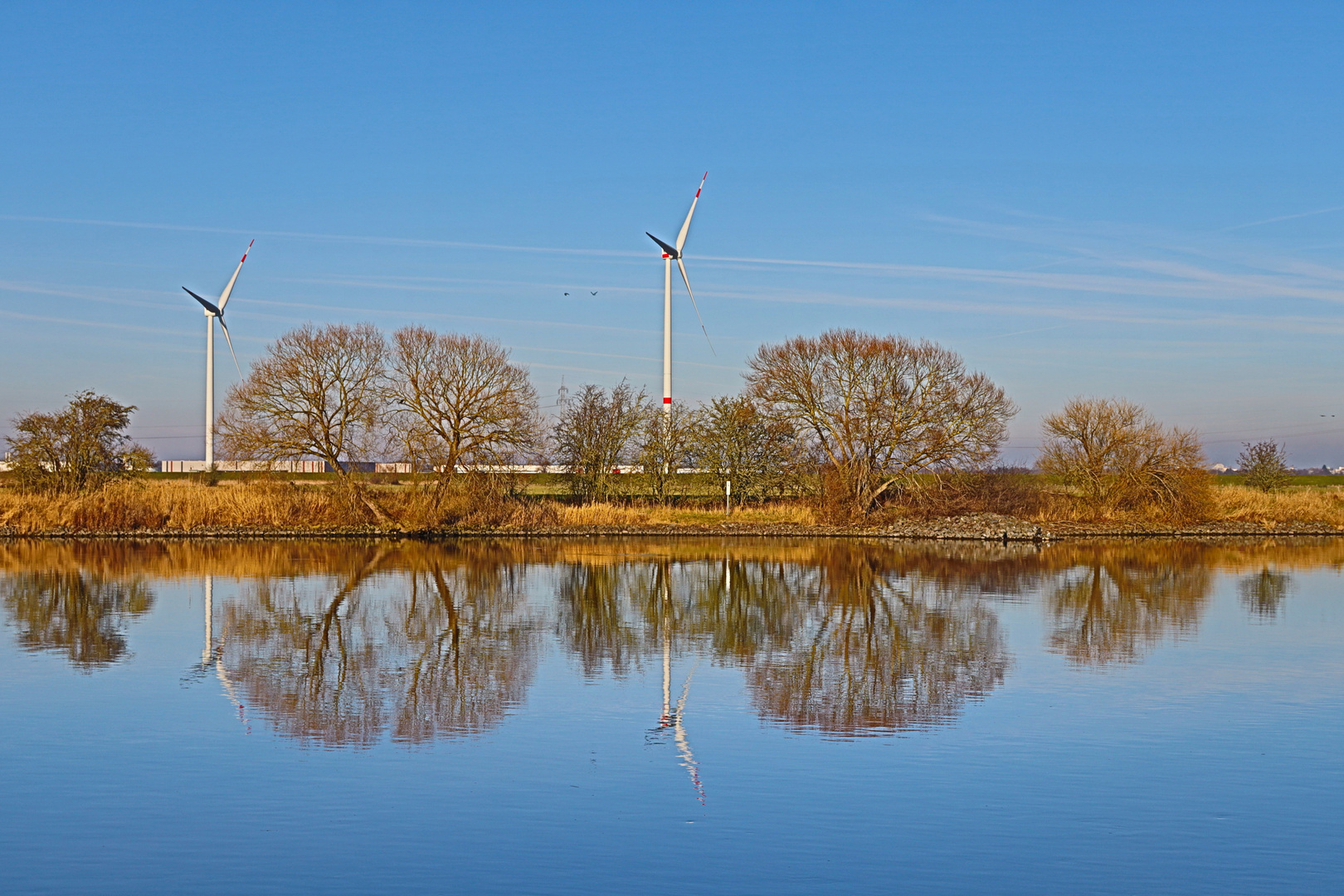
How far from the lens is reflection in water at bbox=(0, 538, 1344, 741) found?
472 inches

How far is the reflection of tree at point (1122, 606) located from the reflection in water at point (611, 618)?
9cm

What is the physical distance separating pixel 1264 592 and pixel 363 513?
27524 millimetres

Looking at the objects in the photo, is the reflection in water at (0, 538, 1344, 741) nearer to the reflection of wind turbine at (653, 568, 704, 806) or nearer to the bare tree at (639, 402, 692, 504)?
the reflection of wind turbine at (653, 568, 704, 806)

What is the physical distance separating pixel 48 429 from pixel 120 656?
1155 inches

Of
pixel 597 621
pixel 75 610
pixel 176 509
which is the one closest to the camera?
pixel 597 621

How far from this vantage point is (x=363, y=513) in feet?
132

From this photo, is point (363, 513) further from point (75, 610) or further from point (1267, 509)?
point (1267, 509)

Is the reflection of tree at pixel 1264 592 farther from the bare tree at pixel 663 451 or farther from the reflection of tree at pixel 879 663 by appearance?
the bare tree at pixel 663 451

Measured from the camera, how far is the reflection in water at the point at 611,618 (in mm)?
11992

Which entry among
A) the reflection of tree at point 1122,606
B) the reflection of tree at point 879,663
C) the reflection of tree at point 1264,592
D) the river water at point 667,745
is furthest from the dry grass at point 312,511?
the reflection of tree at point 879,663

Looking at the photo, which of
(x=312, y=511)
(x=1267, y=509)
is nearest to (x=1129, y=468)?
(x=1267, y=509)

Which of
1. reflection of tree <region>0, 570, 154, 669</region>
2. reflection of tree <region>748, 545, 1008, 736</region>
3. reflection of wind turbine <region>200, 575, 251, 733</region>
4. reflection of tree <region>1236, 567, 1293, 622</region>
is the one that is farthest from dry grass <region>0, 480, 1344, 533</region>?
reflection of tree <region>748, 545, 1008, 736</region>

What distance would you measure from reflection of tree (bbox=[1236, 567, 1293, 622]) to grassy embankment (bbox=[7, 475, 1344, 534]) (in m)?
16.3

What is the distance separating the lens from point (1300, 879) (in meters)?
6.95
